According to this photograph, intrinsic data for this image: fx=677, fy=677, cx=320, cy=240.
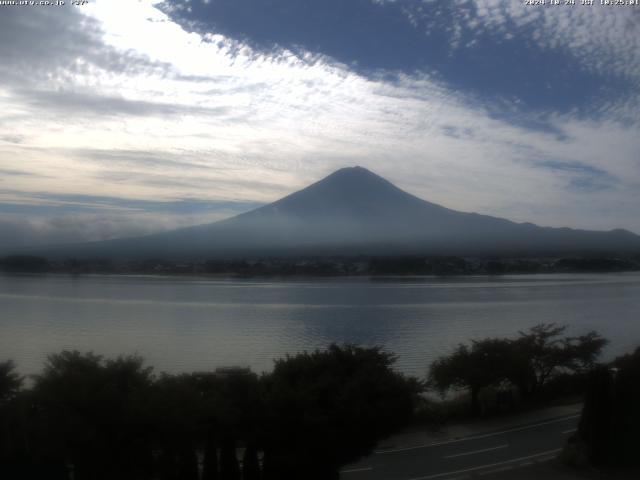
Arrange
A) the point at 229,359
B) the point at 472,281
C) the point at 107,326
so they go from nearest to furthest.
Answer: the point at 229,359 < the point at 107,326 < the point at 472,281

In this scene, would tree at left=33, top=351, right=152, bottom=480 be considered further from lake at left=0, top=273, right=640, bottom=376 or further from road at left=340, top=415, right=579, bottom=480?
lake at left=0, top=273, right=640, bottom=376

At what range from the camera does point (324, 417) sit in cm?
478

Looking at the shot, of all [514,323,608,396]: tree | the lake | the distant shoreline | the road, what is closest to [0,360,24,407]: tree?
the road

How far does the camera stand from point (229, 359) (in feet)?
34.9

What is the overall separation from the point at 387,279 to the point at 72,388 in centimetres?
2918

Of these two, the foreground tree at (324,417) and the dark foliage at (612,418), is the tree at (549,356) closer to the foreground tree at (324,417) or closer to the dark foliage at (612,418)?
the dark foliage at (612,418)

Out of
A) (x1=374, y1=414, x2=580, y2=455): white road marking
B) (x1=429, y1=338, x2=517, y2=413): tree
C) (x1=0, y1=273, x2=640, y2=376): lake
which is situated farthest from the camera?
(x1=0, y1=273, x2=640, y2=376): lake

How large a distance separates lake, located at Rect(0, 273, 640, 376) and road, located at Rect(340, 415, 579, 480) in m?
3.30

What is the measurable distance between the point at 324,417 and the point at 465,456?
171 centimetres

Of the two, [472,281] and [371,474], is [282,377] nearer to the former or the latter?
[371,474]

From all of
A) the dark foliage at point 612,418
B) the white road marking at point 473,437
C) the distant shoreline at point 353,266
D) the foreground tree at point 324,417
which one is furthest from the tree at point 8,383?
the distant shoreline at point 353,266

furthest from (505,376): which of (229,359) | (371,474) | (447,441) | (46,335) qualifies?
(46,335)

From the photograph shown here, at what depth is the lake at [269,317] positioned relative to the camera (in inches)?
451

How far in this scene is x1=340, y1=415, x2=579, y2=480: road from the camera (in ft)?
17.5
